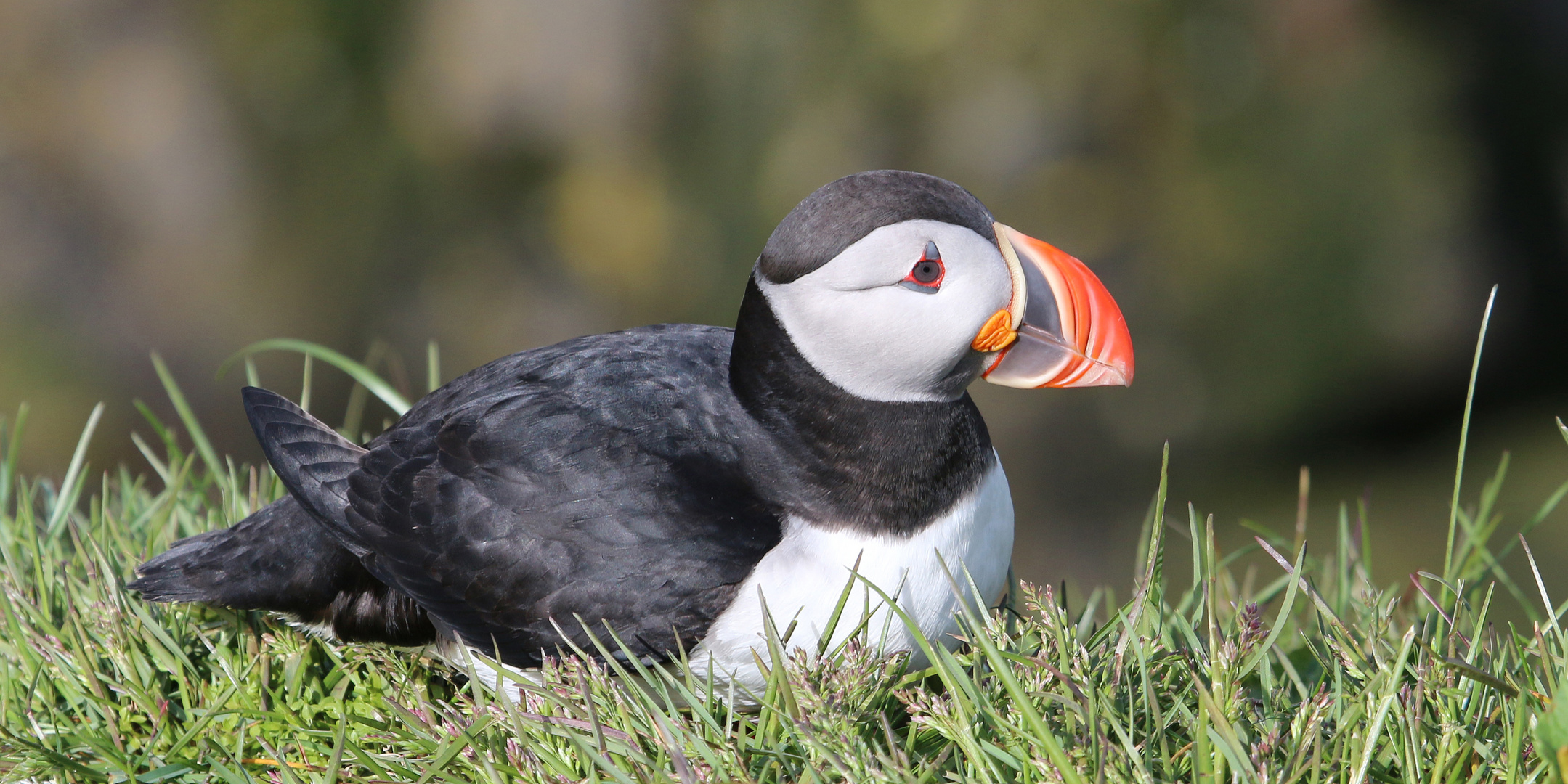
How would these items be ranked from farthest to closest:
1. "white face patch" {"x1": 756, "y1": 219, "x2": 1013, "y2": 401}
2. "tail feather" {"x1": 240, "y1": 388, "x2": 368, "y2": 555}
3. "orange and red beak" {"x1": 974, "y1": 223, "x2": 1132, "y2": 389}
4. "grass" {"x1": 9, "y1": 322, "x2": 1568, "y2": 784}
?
"tail feather" {"x1": 240, "y1": 388, "x2": 368, "y2": 555} < "orange and red beak" {"x1": 974, "y1": 223, "x2": 1132, "y2": 389} < "white face patch" {"x1": 756, "y1": 219, "x2": 1013, "y2": 401} < "grass" {"x1": 9, "y1": 322, "x2": 1568, "y2": 784}

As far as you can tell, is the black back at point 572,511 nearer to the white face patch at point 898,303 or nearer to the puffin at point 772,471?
the puffin at point 772,471

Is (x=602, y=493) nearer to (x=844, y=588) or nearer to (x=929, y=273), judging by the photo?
(x=844, y=588)

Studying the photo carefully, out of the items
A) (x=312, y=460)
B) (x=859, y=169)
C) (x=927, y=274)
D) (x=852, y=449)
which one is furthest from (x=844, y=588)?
(x=859, y=169)

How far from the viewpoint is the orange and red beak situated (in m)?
2.27

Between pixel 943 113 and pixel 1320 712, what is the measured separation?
12.0 feet

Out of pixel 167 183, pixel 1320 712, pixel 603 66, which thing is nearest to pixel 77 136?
pixel 167 183

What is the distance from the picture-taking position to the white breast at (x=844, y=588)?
2227 mm

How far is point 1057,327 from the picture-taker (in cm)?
228

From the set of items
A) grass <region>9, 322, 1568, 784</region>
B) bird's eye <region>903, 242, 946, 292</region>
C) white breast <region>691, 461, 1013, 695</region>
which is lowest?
grass <region>9, 322, 1568, 784</region>

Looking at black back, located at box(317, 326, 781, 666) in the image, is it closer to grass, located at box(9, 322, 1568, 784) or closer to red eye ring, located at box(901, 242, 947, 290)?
grass, located at box(9, 322, 1568, 784)

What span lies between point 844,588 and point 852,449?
0.91ft

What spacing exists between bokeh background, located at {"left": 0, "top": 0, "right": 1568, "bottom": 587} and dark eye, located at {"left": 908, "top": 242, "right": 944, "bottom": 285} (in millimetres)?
3068

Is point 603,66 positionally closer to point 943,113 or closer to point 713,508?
point 943,113

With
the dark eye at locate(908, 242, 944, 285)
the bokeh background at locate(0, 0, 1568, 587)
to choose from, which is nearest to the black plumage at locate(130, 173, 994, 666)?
the dark eye at locate(908, 242, 944, 285)
